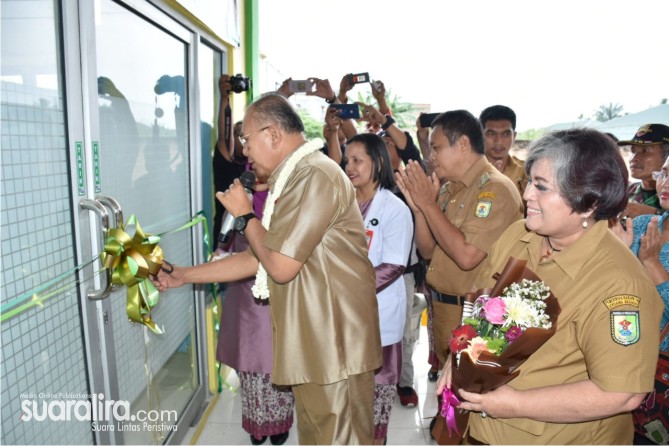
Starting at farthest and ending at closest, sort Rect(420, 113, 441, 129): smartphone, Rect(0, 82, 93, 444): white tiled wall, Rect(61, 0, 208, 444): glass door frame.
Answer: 1. Rect(420, 113, 441, 129): smartphone
2. Rect(61, 0, 208, 444): glass door frame
3. Rect(0, 82, 93, 444): white tiled wall

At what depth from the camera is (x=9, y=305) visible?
1.14 m

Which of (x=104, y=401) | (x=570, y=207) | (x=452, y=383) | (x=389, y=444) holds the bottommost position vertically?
(x=389, y=444)

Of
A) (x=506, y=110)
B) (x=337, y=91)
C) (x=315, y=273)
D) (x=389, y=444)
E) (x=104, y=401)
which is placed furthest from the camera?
(x=337, y=91)

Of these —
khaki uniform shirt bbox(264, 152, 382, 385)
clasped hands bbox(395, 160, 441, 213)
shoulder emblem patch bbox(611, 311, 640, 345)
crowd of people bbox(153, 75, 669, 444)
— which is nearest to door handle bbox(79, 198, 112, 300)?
crowd of people bbox(153, 75, 669, 444)

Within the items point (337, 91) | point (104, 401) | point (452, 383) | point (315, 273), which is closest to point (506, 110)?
point (337, 91)

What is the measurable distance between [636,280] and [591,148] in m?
0.30

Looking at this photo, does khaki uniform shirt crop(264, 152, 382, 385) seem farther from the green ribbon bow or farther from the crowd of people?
the green ribbon bow

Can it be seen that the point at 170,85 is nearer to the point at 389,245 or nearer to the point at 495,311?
the point at 389,245

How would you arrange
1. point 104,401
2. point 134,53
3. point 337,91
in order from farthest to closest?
1. point 337,91
2. point 134,53
3. point 104,401

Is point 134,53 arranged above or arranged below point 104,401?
Result: above

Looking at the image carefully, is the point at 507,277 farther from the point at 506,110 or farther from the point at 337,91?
the point at 337,91

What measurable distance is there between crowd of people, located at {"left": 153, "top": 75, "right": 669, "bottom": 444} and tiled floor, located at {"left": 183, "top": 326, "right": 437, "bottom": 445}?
11 cm

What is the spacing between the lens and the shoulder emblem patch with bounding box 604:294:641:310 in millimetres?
973

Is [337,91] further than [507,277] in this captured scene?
Yes
